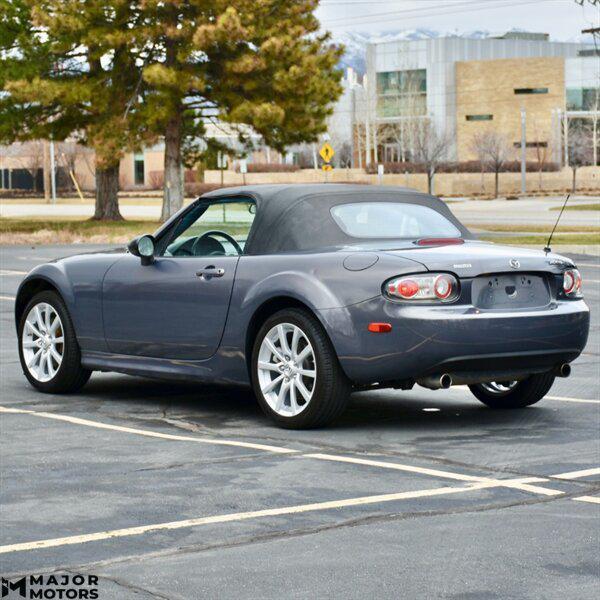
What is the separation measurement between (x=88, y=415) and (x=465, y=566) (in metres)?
4.42

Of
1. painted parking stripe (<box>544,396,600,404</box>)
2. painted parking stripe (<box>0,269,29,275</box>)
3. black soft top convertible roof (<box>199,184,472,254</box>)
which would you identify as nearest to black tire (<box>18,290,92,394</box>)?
black soft top convertible roof (<box>199,184,472,254</box>)

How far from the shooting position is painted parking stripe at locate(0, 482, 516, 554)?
5793 mm

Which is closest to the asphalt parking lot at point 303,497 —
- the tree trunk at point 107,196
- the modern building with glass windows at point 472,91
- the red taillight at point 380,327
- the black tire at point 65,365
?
the black tire at point 65,365

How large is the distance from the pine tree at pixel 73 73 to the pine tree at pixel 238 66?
731 millimetres

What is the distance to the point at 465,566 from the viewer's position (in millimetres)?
5469

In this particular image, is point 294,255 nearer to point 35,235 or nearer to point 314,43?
point 35,235

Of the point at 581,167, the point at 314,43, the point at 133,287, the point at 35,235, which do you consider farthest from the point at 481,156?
the point at 133,287

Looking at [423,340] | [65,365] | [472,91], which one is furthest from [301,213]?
[472,91]

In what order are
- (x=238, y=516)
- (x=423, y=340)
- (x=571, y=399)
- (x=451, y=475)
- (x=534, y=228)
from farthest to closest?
(x=534, y=228) → (x=571, y=399) → (x=423, y=340) → (x=451, y=475) → (x=238, y=516)

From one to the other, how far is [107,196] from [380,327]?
42.9m

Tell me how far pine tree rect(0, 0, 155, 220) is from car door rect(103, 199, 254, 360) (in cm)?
3223

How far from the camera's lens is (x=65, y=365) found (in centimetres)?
1021

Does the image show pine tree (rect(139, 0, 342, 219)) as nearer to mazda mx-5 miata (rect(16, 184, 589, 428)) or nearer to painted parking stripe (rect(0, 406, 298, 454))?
mazda mx-5 miata (rect(16, 184, 589, 428))
